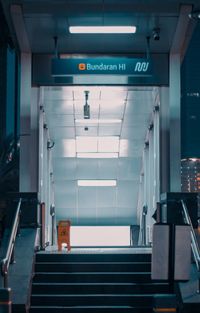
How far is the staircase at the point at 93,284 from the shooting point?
10.4m

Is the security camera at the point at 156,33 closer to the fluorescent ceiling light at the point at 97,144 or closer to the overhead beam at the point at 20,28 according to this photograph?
the overhead beam at the point at 20,28

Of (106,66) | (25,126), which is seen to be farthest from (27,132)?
(106,66)

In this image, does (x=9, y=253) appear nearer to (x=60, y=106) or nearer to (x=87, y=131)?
(x=60, y=106)

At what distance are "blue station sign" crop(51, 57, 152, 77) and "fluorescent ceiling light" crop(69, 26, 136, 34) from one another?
51cm

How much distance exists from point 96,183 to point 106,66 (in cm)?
1022

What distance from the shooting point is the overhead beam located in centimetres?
1193

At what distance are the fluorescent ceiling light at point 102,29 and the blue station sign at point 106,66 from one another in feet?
1.66

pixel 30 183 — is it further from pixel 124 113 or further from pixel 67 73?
pixel 124 113

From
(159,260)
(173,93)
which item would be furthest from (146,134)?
(159,260)

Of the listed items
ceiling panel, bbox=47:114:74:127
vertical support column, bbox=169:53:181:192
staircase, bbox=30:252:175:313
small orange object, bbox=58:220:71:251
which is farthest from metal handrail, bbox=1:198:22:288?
ceiling panel, bbox=47:114:74:127

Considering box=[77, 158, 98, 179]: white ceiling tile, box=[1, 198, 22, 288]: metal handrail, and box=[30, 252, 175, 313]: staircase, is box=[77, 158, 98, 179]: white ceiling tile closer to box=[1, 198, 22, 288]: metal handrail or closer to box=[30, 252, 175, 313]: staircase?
box=[1, 198, 22, 288]: metal handrail

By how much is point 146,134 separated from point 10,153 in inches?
173

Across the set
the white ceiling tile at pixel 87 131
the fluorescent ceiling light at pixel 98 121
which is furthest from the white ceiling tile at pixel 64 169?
the fluorescent ceiling light at pixel 98 121

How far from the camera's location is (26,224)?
12.7 m
